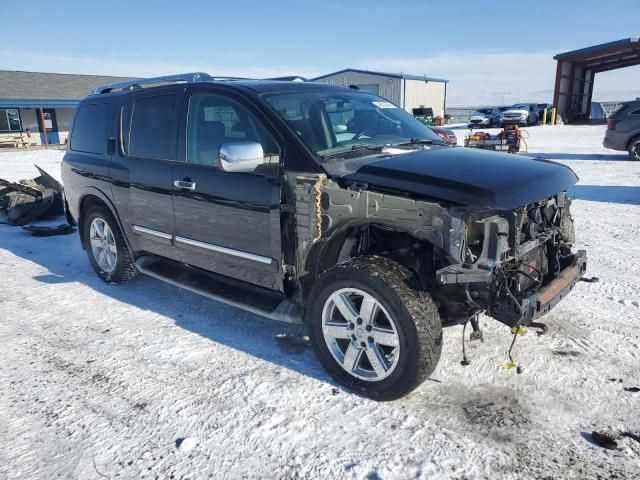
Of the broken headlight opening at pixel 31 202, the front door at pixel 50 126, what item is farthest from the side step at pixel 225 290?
the front door at pixel 50 126

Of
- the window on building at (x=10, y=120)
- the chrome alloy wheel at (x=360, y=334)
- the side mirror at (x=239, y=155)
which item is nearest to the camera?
the chrome alloy wheel at (x=360, y=334)

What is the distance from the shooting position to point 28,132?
1159 inches

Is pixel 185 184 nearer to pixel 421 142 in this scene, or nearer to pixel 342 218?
pixel 342 218

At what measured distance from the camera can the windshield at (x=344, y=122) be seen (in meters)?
3.58

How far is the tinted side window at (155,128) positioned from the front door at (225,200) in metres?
0.22

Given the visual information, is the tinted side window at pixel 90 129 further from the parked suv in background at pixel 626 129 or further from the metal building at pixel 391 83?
the metal building at pixel 391 83

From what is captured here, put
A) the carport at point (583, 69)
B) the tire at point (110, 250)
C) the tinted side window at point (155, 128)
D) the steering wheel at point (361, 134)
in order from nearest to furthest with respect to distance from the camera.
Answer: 1. the steering wheel at point (361, 134)
2. the tinted side window at point (155, 128)
3. the tire at point (110, 250)
4. the carport at point (583, 69)

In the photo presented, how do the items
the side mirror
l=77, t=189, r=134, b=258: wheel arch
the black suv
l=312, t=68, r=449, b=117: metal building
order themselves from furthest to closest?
l=312, t=68, r=449, b=117: metal building
l=77, t=189, r=134, b=258: wheel arch
the side mirror
the black suv

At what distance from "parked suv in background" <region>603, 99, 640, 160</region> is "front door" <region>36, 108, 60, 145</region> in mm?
29865

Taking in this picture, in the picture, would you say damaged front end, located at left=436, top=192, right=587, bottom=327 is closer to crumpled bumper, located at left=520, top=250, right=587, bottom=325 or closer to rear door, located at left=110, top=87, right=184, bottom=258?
crumpled bumper, located at left=520, top=250, right=587, bottom=325

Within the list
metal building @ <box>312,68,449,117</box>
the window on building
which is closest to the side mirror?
the window on building

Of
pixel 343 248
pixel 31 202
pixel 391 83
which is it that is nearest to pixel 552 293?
pixel 343 248

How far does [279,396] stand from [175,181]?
1995mm

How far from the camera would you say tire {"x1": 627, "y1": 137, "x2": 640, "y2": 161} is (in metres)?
13.9
